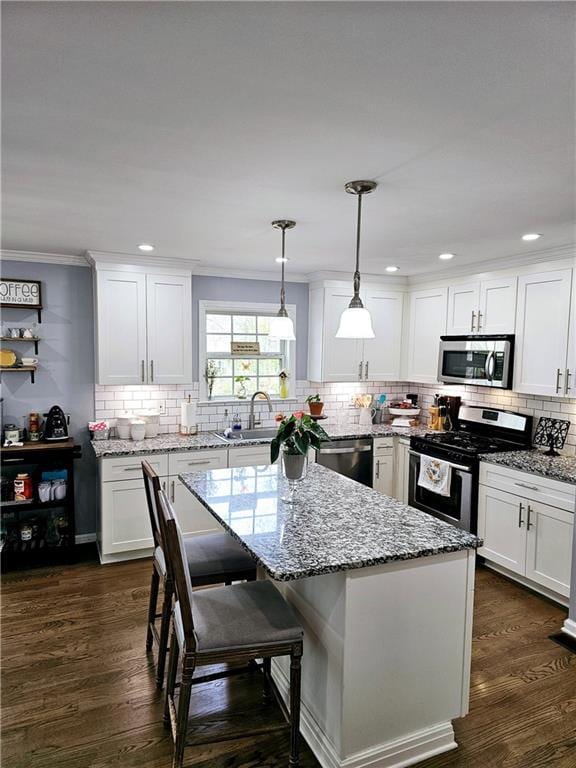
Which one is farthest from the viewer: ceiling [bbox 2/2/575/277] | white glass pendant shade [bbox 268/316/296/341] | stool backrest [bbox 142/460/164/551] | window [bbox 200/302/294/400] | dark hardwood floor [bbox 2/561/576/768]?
window [bbox 200/302/294/400]

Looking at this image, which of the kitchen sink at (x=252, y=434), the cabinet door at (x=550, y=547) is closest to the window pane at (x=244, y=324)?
the kitchen sink at (x=252, y=434)

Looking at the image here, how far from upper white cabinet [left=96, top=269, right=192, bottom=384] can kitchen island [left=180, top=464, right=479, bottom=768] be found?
95.1 inches

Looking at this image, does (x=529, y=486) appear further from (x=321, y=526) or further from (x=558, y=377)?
(x=321, y=526)

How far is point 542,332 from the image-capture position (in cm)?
387

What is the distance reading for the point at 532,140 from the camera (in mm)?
1814

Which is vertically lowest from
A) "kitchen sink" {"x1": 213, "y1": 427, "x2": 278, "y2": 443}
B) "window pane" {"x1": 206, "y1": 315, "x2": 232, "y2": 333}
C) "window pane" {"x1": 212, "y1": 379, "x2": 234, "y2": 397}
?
"kitchen sink" {"x1": 213, "y1": 427, "x2": 278, "y2": 443}

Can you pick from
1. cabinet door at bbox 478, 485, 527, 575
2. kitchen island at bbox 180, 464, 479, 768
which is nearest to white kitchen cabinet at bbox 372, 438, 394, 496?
cabinet door at bbox 478, 485, 527, 575

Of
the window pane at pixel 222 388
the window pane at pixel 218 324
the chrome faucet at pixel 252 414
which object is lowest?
the chrome faucet at pixel 252 414

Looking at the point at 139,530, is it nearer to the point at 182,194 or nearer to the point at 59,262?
the point at 59,262

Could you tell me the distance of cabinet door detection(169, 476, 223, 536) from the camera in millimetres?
4250

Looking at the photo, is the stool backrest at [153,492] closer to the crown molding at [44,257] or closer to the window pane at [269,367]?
the crown molding at [44,257]

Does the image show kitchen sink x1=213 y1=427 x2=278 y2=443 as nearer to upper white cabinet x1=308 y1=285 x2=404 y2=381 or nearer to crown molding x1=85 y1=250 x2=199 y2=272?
upper white cabinet x1=308 y1=285 x2=404 y2=381

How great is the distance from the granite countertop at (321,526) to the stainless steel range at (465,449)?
152cm

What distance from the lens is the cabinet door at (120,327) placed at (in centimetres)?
420
